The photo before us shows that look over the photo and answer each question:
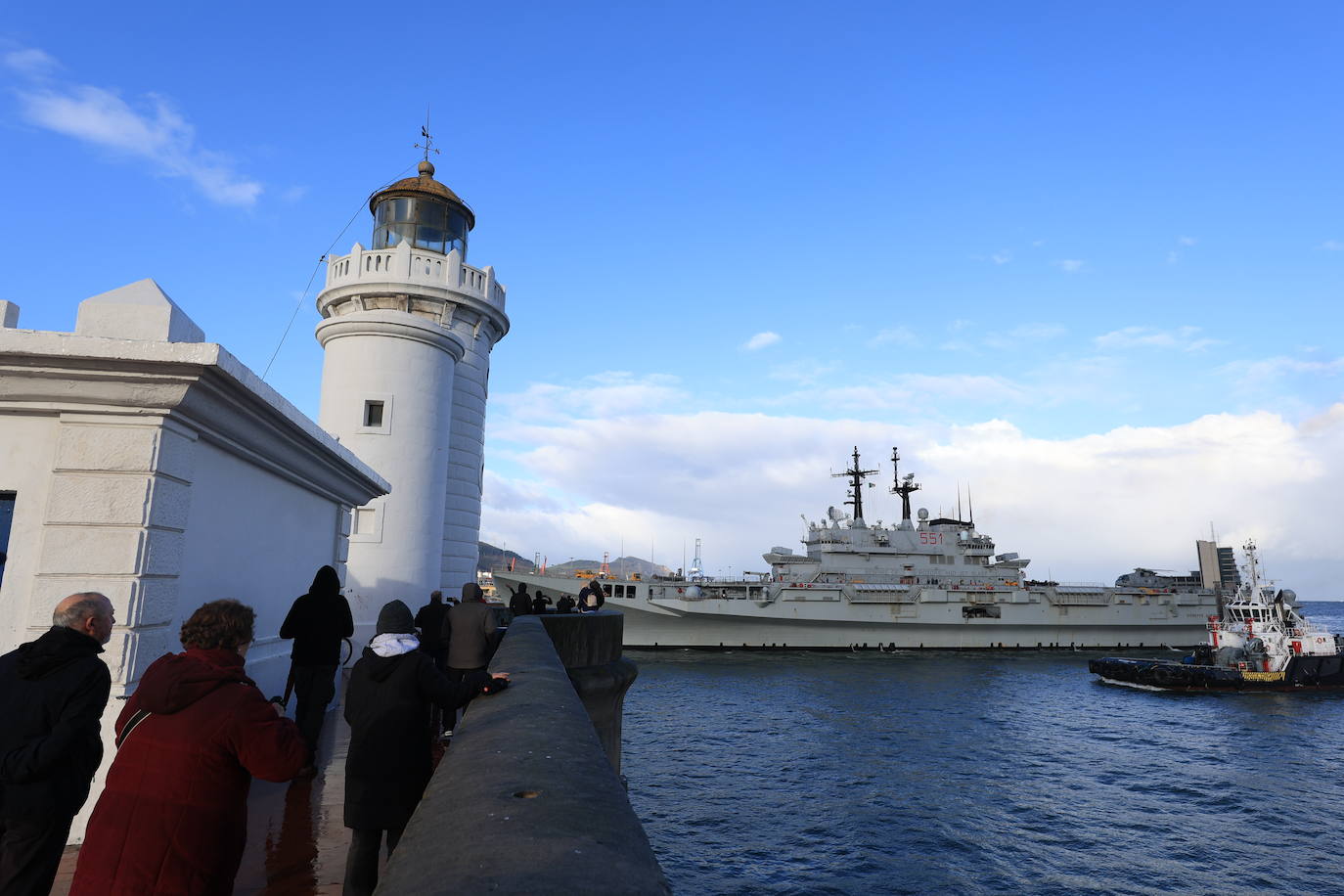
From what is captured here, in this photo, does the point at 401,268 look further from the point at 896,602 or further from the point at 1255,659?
the point at 1255,659

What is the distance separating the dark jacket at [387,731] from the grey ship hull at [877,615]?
120ft

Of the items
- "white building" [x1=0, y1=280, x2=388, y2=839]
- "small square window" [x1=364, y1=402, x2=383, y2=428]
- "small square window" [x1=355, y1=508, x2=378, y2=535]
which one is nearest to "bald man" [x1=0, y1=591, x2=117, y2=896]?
"white building" [x1=0, y1=280, x2=388, y2=839]

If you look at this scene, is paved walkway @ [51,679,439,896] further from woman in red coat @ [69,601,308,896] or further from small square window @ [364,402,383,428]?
small square window @ [364,402,383,428]

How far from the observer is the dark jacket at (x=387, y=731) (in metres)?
3.59

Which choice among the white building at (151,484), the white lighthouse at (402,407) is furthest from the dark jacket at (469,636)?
the white lighthouse at (402,407)

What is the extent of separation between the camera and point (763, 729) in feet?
75.4

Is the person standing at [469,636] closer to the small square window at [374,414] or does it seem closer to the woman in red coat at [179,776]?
the woman in red coat at [179,776]

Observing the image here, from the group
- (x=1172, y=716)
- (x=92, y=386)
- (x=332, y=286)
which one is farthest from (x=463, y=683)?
(x=1172, y=716)

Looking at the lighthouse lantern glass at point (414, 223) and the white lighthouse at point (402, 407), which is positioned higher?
the lighthouse lantern glass at point (414, 223)

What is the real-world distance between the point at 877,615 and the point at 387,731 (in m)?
43.4

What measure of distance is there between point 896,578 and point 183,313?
44.6 m

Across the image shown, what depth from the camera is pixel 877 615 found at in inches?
1726

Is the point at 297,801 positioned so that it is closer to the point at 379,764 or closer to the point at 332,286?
the point at 379,764

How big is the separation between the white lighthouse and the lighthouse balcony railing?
25mm
